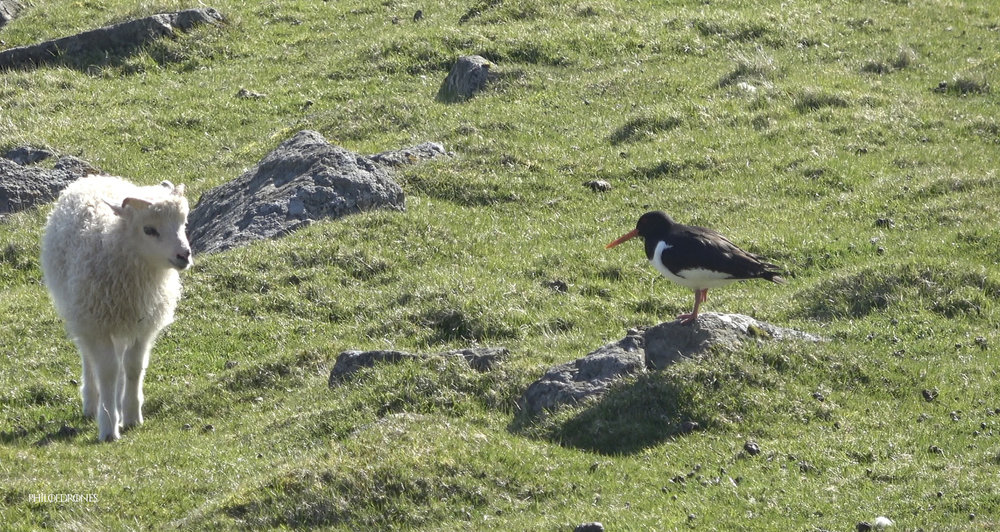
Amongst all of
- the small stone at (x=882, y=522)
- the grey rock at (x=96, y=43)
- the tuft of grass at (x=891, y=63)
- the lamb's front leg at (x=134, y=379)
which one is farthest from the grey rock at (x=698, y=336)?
the grey rock at (x=96, y=43)

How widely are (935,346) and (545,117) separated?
11.2m

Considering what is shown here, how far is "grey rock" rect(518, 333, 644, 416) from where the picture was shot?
11.4 metres

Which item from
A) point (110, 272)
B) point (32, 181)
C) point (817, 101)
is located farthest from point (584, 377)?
point (32, 181)

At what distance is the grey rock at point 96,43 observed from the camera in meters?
27.4

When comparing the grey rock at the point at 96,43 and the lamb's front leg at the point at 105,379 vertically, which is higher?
the grey rock at the point at 96,43

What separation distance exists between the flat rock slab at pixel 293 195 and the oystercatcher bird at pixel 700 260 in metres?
7.27

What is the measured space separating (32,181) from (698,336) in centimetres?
1414

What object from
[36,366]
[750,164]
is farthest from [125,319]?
[750,164]

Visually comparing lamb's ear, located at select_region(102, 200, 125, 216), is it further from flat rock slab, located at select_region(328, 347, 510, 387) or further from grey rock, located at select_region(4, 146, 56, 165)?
grey rock, located at select_region(4, 146, 56, 165)

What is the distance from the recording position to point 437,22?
94.1ft

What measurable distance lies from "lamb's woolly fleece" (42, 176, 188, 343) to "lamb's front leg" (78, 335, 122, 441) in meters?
0.13

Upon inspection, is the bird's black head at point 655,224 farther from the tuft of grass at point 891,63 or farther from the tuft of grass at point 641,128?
the tuft of grass at point 891,63

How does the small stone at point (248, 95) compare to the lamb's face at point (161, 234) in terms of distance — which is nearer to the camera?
the lamb's face at point (161, 234)

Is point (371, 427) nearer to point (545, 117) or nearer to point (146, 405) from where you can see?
point (146, 405)
